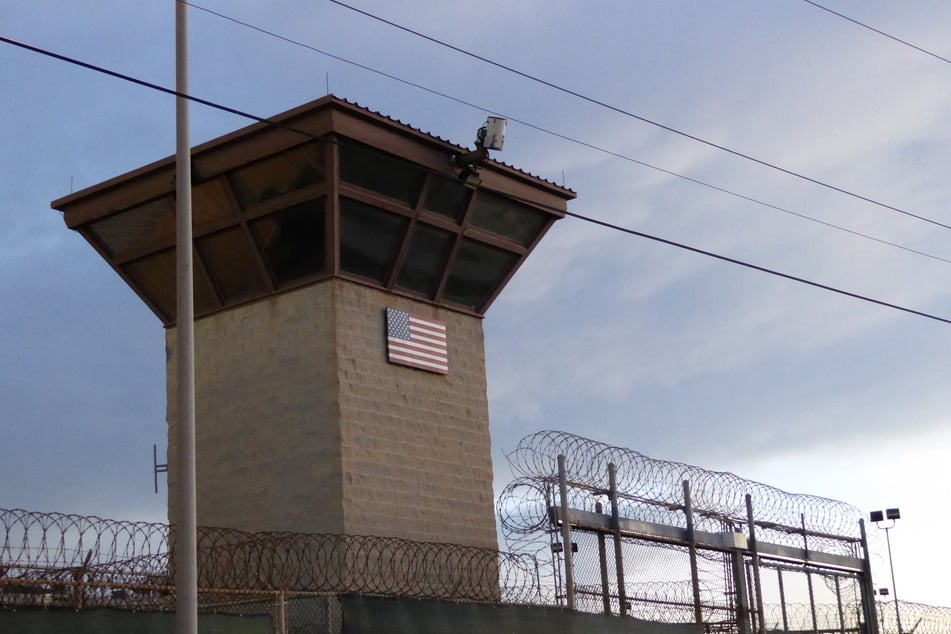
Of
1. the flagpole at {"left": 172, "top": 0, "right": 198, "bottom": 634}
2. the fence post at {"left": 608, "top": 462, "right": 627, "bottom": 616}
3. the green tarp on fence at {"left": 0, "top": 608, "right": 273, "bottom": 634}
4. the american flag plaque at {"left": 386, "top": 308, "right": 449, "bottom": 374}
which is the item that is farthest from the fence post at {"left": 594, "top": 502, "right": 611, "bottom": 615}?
the flagpole at {"left": 172, "top": 0, "right": 198, "bottom": 634}

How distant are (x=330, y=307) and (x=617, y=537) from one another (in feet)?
19.4

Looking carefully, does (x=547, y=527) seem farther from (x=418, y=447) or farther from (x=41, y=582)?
(x=41, y=582)

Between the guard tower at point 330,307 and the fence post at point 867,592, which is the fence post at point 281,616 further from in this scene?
the fence post at point 867,592

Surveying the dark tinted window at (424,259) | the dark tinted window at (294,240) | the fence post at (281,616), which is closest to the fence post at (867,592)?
the dark tinted window at (424,259)

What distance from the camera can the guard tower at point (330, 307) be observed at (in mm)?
22312

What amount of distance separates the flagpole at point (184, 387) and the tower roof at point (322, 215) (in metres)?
5.48

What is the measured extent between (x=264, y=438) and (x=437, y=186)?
5019 mm

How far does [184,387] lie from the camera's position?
14875mm

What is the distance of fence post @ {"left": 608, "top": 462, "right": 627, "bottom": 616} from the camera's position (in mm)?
22719

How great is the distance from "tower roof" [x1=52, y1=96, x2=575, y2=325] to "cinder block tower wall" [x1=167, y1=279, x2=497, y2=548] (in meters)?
0.48

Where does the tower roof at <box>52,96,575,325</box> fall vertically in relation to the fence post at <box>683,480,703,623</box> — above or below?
above

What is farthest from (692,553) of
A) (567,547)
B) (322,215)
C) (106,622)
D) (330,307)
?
(106,622)

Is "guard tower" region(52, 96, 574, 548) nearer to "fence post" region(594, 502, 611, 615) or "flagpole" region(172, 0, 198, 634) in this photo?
"fence post" region(594, 502, 611, 615)

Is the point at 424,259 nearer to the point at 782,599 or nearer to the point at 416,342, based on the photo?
the point at 416,342
